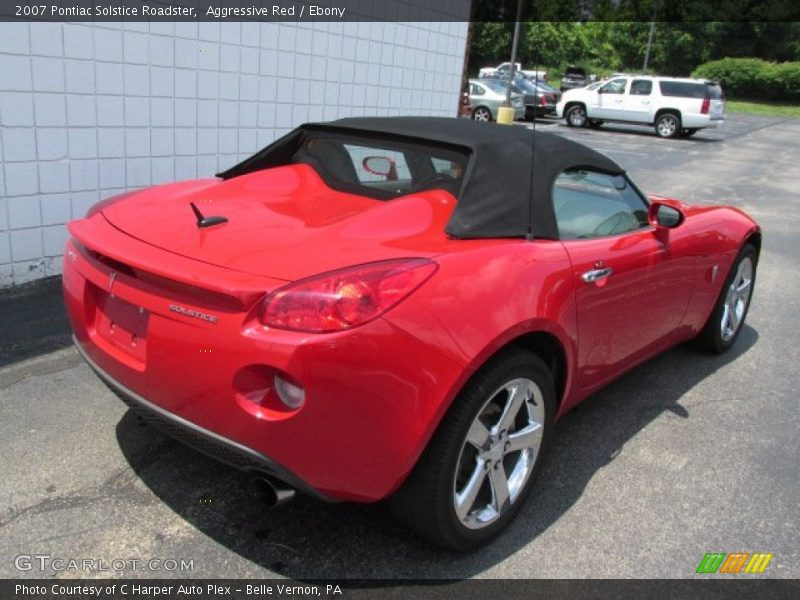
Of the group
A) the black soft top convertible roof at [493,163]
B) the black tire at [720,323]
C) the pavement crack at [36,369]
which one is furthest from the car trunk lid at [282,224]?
the black tire at [720,323]

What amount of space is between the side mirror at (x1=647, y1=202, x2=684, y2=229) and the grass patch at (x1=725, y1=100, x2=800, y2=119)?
43.5 metres

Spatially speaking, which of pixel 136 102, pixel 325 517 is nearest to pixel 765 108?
pixel 136 102

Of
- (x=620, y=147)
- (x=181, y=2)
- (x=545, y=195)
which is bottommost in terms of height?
(x=620, y=147)

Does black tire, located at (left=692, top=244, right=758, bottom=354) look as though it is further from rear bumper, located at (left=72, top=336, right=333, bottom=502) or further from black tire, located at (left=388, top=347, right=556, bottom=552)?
rear bumper, located at (left=72, top=336, right=333, bottom=502)

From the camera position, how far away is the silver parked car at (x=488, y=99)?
2088cm

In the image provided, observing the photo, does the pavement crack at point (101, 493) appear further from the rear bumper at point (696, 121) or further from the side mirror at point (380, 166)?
the rear bumper at point (696, 121)

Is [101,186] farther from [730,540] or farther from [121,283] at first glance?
[730,540]

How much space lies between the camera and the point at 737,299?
468cm

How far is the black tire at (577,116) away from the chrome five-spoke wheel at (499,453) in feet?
76.5

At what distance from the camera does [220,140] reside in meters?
6.25

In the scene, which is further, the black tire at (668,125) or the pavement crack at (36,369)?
the black tire at (668,125)

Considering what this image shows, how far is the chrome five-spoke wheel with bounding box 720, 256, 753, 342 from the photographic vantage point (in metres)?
4.48

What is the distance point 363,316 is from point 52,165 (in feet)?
12.7

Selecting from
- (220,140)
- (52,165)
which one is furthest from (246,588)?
(220,140)
